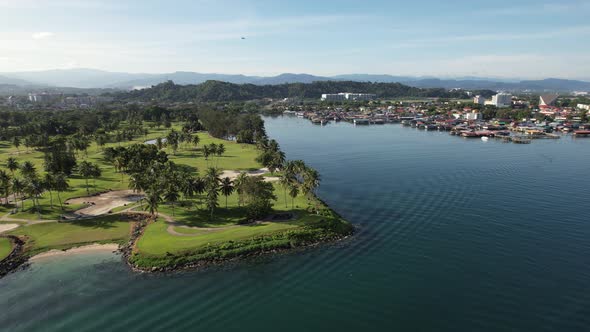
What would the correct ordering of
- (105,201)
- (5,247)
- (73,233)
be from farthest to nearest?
(105,201) < (73,233) < (5,247)

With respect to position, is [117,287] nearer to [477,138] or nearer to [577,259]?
[577,259]

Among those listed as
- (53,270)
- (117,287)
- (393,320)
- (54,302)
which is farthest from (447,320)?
(53,270)

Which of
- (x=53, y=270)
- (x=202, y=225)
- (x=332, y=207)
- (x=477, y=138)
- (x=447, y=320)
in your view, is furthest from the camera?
(x=477, y=138)

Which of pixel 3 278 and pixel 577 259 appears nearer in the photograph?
pixel 3 278

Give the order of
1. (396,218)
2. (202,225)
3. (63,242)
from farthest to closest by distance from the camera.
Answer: (396,218), (202,225), (63,242)

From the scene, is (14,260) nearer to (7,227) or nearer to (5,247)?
(5,247)

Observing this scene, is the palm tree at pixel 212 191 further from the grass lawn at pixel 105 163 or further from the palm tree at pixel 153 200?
the grass lawn at pixel 105 163

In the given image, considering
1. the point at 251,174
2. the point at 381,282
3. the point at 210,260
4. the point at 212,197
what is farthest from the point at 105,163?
the point at 381,282

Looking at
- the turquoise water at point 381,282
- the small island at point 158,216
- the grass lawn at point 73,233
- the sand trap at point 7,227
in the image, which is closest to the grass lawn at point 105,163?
the small island at point 158,216
